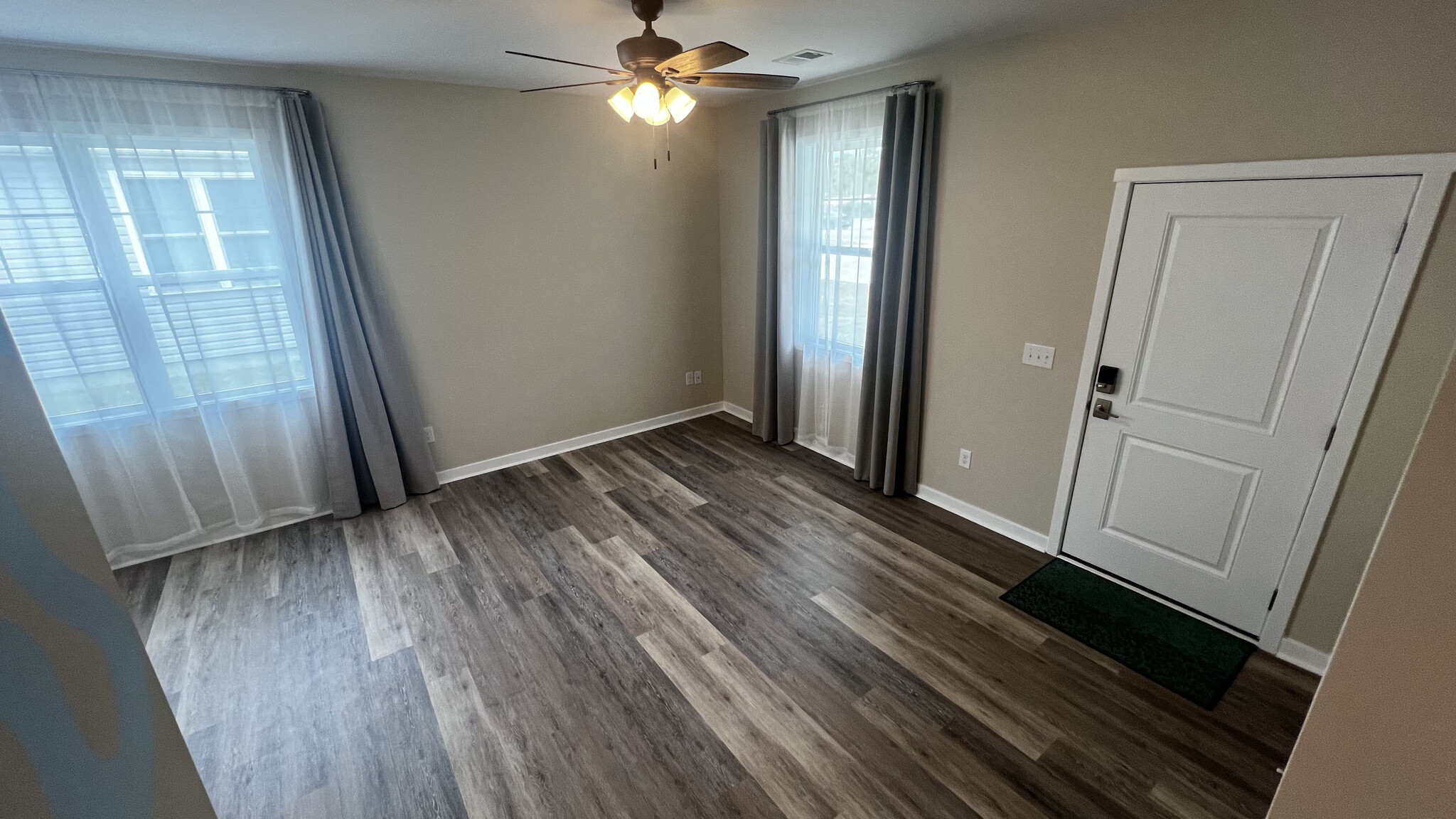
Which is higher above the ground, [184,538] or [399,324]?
[399,324]

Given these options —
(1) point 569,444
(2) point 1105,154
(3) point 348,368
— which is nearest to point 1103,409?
(2) point 1105,154

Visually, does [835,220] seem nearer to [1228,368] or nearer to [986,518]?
[986,518]

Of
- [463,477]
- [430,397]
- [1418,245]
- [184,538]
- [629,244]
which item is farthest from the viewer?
[629,244]

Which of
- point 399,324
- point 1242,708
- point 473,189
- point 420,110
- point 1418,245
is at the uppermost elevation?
point 420,110

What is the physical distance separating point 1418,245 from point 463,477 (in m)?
4.59

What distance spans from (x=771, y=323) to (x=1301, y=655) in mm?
3167

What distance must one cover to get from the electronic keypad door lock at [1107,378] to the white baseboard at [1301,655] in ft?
3.83

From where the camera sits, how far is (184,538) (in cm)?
311

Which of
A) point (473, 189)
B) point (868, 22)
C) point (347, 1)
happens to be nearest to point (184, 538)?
point (473, 189)

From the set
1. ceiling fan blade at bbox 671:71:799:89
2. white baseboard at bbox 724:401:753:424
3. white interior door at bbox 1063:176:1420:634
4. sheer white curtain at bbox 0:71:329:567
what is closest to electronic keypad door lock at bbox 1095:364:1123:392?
white interior door at bbox 1063:176:1420:634

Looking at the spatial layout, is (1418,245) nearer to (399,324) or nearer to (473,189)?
(473,189)

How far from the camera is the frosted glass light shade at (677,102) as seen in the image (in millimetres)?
2223

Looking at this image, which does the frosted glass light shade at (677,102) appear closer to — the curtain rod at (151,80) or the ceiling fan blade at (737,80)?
the ceiling fan blade at (737,80)

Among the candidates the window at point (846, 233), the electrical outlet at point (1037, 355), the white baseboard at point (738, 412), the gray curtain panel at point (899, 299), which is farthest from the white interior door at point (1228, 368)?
the white baseboard at point (738, 412)
